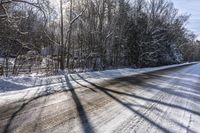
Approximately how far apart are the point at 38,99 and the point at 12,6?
32.2 ft

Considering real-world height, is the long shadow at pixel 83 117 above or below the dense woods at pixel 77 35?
below

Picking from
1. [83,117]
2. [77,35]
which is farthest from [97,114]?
[77,35]

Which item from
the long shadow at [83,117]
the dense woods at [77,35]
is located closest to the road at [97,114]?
the long shadow at [83,117]

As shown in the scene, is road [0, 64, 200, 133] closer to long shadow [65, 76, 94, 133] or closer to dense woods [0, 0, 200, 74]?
long shadow [65, 76, 94, 133]

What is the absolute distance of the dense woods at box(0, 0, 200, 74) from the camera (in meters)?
16.9

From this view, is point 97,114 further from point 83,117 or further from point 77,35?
point 77,35

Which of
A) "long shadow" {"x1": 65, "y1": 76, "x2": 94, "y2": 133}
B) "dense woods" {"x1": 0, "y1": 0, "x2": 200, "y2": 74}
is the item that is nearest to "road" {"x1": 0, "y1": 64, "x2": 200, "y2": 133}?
"long shadow" {"x1": 65, "y1": 76, "x2": 94, "y2": 133}

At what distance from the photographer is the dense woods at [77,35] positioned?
16891mm

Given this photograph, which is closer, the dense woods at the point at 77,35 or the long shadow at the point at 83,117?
the long shadow at the point at 83,117

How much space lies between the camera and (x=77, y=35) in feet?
99.2

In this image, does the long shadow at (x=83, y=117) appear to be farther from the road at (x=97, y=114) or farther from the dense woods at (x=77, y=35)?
the dense woods at (x=77, y=35)

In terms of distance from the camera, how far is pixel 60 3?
77.7ft

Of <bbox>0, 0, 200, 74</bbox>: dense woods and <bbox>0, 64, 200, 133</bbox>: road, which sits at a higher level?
<bbox>0, 0, 200, 74</bbox>: dense woods

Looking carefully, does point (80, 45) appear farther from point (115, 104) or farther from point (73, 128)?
point (73, 128)
